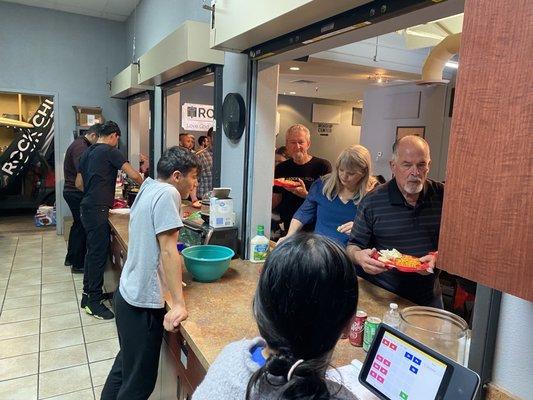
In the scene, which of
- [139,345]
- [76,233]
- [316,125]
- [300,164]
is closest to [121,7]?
[76,233]

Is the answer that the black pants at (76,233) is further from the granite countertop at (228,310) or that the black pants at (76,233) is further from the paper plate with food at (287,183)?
the granite countertop at (228,310)

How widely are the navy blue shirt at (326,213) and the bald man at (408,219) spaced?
32cm

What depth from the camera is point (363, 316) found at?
1.41 metres

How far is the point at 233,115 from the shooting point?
8.07 feet

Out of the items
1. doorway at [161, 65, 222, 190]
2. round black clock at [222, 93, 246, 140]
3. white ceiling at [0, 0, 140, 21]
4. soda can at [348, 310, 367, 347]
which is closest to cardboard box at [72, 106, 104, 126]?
white ceiling at [0, 0, 140, 21]

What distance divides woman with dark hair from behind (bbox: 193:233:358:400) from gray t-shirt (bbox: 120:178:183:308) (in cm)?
104

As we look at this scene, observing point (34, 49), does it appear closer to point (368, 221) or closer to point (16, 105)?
point (16, 105)

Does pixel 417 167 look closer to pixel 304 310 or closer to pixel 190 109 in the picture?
pixel 304 310

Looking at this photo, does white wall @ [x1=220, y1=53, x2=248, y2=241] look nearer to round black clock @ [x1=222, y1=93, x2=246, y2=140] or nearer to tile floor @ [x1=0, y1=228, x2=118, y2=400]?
round black clock @ [x1=222, y1=93, x2=246, y2=140]

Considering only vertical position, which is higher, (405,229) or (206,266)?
(405,229)

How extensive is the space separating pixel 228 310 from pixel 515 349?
1090 millimetres

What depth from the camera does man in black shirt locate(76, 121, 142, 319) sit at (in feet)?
11.1

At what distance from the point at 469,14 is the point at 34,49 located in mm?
6401

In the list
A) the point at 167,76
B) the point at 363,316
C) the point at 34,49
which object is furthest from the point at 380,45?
the point at 34,49
